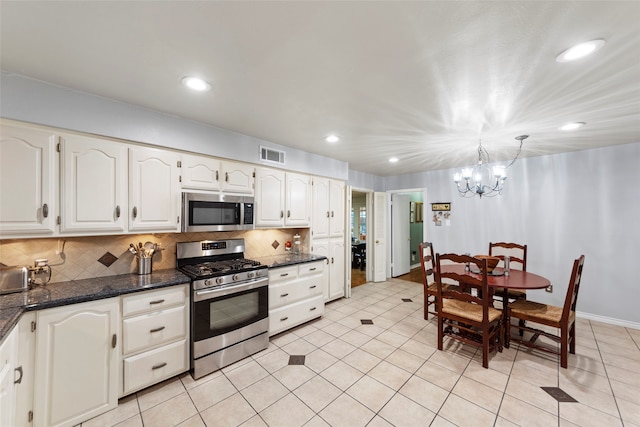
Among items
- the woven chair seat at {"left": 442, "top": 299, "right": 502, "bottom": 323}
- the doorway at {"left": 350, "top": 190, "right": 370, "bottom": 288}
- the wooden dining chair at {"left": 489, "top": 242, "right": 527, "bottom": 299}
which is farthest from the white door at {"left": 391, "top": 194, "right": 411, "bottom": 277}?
the woven chair seat at {"left": 442, "top": 299, "right": 502, "bottom": 323}

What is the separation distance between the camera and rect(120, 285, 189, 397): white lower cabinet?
1.96 m

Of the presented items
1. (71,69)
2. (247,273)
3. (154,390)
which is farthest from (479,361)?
(71,69)

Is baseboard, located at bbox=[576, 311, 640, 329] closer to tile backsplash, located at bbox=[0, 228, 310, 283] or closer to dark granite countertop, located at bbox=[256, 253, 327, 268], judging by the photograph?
dark granite countertop, located at bbox=[256, 253, 327, 268]

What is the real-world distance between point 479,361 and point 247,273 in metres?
2.58

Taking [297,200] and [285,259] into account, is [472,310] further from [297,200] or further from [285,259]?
[297,200]

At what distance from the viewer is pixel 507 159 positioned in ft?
13.9

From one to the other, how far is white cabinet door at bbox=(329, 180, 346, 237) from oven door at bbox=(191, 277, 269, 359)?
1.71 metres

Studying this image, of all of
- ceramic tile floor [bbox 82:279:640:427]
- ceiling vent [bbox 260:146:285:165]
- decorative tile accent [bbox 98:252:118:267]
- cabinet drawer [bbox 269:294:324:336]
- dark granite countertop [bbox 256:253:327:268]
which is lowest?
ceramic tile floor [bbox 82:279:640:427]

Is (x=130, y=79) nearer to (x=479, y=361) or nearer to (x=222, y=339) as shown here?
(x=222, y=339)

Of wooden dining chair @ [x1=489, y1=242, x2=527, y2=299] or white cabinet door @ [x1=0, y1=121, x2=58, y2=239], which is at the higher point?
white cabinet door @ [x1=0, y1=121, x2=58, y2=239]

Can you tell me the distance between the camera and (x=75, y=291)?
1.85 m

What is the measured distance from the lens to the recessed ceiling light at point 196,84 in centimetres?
181

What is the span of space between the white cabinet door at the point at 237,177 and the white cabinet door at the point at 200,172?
0.25 ft

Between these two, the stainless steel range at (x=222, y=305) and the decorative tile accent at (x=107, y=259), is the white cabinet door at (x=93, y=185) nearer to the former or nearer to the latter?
the decorative tile accent at (x=107, y=259)
